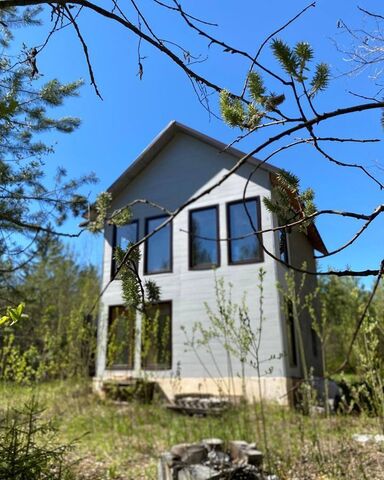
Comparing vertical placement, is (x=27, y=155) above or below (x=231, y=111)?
above

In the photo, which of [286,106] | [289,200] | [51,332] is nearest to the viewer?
[286,106]

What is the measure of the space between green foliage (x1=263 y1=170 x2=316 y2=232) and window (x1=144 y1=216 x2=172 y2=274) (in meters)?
9.35

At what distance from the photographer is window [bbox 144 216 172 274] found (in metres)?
10.9

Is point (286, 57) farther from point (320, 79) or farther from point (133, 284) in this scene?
point (133, 284)

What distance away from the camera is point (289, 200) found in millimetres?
1479

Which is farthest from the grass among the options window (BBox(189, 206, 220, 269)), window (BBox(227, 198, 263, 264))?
window (BBox(189, 206, 220, 269))

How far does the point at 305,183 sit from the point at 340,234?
0.71 ft

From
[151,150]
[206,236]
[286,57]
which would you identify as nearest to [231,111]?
[286,57]

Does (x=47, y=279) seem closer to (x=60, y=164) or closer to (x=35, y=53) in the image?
(x=60, y=164)

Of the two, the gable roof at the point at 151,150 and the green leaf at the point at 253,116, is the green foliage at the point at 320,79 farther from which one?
the gable roof at the point at 151,150

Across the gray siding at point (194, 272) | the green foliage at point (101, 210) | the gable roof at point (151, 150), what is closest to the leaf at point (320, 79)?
the green foliage at point (101, 210)

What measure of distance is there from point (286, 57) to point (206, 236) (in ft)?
30.1

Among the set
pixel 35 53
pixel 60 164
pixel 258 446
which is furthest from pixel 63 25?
pixel 258 446

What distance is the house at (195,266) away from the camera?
9000 millimetres
